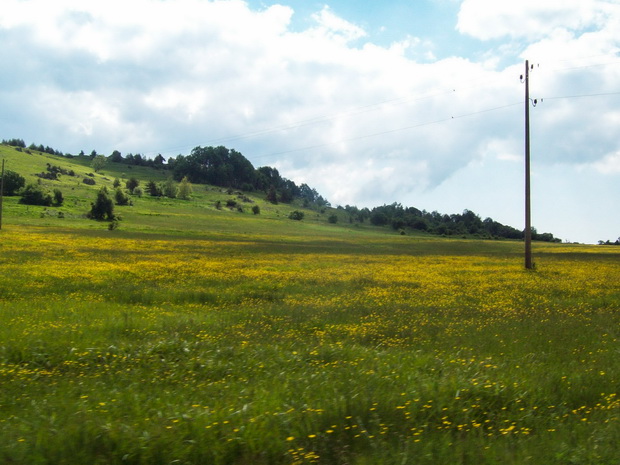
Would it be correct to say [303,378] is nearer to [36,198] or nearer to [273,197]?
[36,198]

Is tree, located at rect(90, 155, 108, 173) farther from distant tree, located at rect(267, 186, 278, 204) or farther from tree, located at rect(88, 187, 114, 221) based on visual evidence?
tree, located at rect(88, 187, 114, 221)

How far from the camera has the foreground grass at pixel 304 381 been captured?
469cm

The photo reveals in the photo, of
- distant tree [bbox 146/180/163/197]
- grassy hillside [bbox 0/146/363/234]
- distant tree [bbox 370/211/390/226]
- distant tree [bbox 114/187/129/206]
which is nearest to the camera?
grassy hillside [bbox 0/146/363/234]

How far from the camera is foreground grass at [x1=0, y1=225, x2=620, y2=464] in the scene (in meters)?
4.69

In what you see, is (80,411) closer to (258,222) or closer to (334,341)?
(334,341)

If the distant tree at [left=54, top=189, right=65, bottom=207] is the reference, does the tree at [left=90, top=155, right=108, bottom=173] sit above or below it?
above

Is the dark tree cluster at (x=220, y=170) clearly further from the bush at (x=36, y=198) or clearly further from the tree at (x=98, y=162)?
the bush at (x=36, y=198)

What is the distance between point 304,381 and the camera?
6.72m

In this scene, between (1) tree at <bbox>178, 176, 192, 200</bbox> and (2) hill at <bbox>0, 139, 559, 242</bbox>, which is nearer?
(2) hill at <bbox>0, 139, 559, 242</bbox>

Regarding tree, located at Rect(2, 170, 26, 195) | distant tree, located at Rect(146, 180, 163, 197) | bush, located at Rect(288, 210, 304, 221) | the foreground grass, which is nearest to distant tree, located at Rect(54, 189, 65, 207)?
tree, located at Rect(2, 170, 26, 195)

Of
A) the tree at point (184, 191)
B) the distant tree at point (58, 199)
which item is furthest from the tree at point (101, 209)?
the tree at point (184, 191)

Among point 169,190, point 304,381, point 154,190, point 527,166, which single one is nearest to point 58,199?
point 154,190

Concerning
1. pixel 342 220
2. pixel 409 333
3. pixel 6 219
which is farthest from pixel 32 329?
pixel 342 220

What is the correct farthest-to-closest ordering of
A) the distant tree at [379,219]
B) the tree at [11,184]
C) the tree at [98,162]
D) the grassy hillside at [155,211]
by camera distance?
the tree at [98,162] < the distant tree at [379,219] < the tree at [11,184] < the grassy hillside at [155,211]
